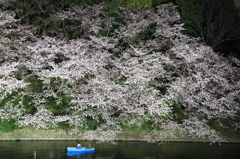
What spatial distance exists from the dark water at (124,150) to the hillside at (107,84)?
1133 mm

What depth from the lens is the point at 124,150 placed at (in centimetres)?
2152

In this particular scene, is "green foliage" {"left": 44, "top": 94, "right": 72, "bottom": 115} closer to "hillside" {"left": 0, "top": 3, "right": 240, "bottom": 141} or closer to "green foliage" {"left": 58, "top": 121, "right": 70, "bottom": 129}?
"hillside" {"left": 0, "top": 3, "right": 240, "bottom": 141}

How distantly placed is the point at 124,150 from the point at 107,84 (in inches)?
195

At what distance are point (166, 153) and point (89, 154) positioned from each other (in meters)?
5.33

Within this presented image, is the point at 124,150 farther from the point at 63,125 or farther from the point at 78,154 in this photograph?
the point at 63,125

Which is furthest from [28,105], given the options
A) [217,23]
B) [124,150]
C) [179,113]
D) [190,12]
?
[217,23]

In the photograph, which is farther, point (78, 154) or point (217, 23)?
point (217, 23)

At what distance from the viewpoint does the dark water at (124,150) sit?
63.3 ft

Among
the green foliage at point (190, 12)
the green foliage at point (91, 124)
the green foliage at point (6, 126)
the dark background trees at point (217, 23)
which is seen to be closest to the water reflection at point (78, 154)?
the green foliage at point (91, 124)

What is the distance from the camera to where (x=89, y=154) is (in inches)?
802

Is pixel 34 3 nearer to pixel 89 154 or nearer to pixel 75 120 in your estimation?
pixel 75 120

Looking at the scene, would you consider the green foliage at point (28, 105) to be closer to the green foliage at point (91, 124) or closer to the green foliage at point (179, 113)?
the green foliage at point (91, 124)

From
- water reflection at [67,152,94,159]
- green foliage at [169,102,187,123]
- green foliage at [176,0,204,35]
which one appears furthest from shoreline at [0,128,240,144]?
green foliage at [176,0,204,35]

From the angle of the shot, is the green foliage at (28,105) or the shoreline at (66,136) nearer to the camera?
the shoreline at (66,136)
